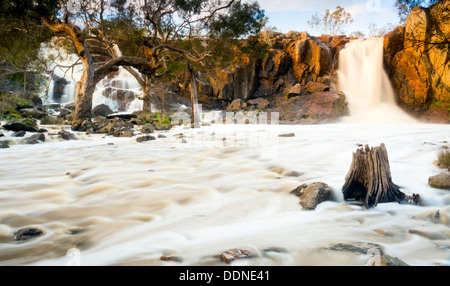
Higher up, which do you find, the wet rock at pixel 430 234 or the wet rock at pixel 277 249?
the wet rock at pixel 430 234

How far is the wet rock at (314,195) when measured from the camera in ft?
9.15

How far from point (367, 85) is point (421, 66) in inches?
143

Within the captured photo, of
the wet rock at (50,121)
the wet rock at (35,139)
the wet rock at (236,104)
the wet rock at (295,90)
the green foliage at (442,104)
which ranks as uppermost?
the wet rock at (295,90)

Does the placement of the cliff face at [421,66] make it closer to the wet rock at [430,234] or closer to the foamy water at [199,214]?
the foamy water at [199,214]

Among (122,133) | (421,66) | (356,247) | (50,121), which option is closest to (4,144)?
(122,133)

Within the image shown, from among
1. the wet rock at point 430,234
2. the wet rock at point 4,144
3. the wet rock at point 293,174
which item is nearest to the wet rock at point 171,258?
the wet rock at point 430,234

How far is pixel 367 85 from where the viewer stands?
21.2 m

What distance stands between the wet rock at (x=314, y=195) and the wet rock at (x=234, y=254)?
1.18 metres

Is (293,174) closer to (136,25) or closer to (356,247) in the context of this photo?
(356,247)

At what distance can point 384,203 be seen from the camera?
9.12ft

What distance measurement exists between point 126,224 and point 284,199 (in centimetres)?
175

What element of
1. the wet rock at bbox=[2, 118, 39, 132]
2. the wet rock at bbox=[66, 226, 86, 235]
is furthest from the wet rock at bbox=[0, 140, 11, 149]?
the wet rock at bbox=[66, 226, 86, 235]
